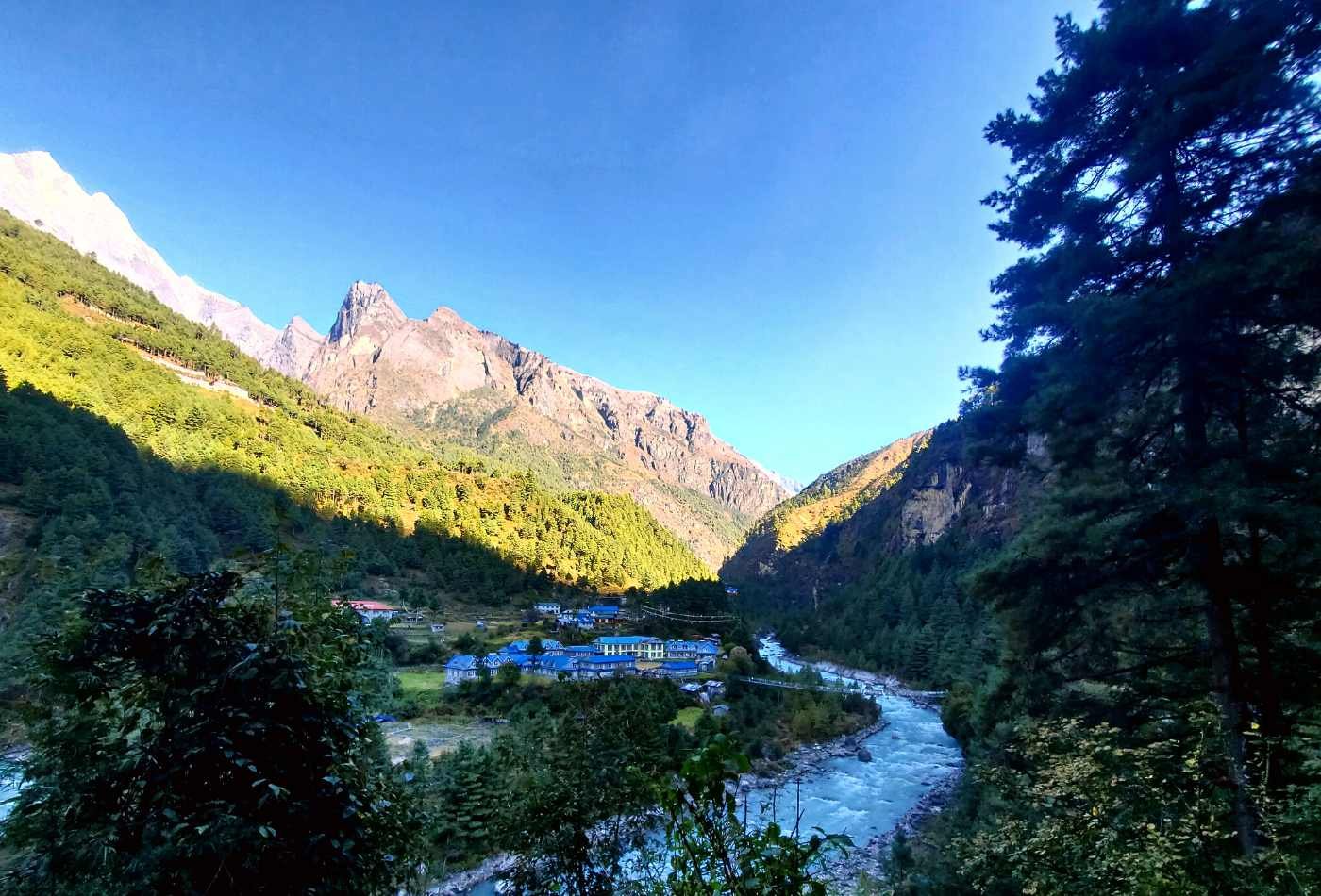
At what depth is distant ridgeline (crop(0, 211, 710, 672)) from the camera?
40625mm

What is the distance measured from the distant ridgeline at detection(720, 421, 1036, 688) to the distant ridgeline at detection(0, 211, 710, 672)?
87.6 ft

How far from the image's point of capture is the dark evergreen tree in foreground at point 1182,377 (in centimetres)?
512

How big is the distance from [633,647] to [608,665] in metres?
6.62

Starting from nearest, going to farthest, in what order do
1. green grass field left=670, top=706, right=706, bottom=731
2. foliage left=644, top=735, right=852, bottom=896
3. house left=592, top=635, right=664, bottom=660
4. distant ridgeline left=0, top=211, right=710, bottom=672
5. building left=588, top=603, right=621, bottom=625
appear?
foliage left=644, top=735, right=852, bottom=896 → green grass field left=670, top=706, right=706, bottom=731 → distant ridgeline left=0, top=211, right=710, bottom=672 → house left=592, top=635, right=664, bottom=660 → building left=588, top=603, right=621, bottom=625

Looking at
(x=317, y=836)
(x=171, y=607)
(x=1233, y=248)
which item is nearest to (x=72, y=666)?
(x=171, y=607)

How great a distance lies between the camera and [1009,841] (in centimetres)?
490

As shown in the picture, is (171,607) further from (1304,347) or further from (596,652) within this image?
(596,652)

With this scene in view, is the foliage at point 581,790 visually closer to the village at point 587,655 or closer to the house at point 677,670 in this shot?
the village at point 587,655

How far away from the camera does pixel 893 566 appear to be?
283 ft

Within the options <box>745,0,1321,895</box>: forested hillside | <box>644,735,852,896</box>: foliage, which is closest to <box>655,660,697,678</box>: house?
<box>745,0,1321,895</box>: forested hillside

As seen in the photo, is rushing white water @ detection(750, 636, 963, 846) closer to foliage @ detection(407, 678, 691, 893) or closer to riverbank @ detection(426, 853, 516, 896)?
riverbank @ detection(426, 853, 516, 896)

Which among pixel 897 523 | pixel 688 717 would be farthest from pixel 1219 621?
pixel 897 523

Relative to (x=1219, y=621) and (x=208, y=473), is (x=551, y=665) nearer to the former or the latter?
(x=1219, y=621)

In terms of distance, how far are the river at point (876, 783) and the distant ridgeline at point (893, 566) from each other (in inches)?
208
